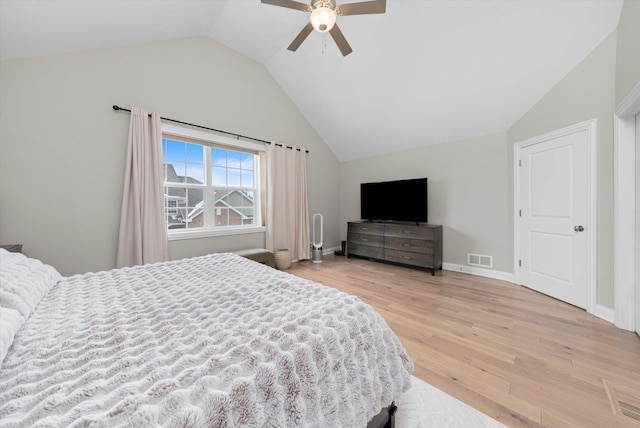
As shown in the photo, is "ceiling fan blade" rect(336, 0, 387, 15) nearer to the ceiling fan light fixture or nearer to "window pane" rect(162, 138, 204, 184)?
the ceiling fan light fixture

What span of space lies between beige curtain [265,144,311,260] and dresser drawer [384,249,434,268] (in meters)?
1.47

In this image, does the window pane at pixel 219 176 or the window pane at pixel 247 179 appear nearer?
the window pane at pixel 219 176

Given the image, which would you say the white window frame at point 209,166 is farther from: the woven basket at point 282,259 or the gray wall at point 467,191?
the gray wall at point 467,191

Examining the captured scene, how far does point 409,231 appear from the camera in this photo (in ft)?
12.3

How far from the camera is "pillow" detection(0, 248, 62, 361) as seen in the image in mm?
745

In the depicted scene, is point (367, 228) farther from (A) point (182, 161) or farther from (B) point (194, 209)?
(A) point (182, 161)

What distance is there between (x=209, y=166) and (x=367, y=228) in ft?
9.20

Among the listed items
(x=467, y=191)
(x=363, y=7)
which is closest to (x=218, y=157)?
(x=363, y=7)

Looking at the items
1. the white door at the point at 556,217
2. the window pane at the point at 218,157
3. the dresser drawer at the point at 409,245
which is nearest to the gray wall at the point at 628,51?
the white door at the point at 556,217

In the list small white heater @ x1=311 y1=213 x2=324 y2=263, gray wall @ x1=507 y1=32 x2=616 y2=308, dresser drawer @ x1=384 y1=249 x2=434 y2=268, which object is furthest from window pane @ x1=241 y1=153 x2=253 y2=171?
gray wall @ x1=507 y1=32 x2=616 y2=308

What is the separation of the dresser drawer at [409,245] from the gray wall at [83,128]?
2715 mm

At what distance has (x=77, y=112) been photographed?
93.5 inches

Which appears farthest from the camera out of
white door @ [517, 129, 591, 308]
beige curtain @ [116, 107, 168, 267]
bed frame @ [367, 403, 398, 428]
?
beige curtain @ [116, 107, 168, 267]

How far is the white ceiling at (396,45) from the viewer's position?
6.71 ft
